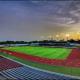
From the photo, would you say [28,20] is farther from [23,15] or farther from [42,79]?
[42,79]

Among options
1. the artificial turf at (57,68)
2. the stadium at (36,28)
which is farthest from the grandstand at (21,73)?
the artificial turf at (57,68)

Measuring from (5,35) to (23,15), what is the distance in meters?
1.14

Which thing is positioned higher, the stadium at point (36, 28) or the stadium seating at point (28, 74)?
the stadium at point (36, 28)

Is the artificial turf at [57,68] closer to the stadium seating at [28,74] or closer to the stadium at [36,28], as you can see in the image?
the stadium at [36,28]

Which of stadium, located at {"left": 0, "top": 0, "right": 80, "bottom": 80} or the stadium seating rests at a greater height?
stadium, located at {"left": 0, "top": 0, "right": 80, "bottom": 80}

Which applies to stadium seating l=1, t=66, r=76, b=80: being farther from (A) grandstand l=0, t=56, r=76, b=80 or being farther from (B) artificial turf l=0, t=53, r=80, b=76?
(B) artificial turf l=0, t=53, r=80, b=76

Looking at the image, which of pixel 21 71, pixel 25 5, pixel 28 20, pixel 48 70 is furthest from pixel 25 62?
pixel 25 5

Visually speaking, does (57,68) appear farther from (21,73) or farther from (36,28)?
(36,28)

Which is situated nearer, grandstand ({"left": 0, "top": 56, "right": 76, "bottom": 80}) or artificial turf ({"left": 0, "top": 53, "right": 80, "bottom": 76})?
grandstand ({"left": 0, "top": 56, "right": 76, "bottom": 80})

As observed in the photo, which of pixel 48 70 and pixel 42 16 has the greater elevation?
pixel 42 16

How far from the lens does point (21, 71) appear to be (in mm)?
7125

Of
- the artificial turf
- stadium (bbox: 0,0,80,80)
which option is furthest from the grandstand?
the artificial turf

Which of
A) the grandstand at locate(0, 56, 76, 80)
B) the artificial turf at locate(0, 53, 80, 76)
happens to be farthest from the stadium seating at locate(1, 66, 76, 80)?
the artificial turf at locate(0, 53, 80, 76)

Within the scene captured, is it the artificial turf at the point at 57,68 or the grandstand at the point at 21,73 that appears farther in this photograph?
the artificial turf at the point at 57,68
